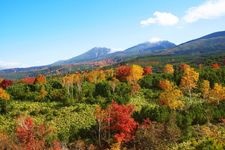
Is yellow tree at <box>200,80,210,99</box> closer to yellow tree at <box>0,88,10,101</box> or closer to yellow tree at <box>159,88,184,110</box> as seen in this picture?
yellow tree at <box>159,88,184,110</box>

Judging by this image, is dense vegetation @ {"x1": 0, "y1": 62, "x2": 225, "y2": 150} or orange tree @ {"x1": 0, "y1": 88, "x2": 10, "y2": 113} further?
orange tree @ {"x1": 0, "y1": 88, "x2": 10, "y2": 113}

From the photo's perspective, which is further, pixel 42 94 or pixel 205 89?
pixel 42 94

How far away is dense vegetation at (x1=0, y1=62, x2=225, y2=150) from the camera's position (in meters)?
85.0

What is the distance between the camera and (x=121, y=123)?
302ft

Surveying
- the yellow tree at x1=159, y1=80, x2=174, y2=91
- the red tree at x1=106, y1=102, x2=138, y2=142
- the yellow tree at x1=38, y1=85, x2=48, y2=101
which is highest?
the yellow tree at x1=38, y1=85, x2=48, y2=101

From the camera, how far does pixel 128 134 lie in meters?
89.8

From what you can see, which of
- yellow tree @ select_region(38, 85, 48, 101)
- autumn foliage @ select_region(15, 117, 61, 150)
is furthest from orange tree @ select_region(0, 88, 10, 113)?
autumn foliage @ select_region(15, 117, 61, 150)

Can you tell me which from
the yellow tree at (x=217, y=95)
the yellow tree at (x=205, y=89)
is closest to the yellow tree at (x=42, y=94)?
the yellow tree at (x=205, y=89)

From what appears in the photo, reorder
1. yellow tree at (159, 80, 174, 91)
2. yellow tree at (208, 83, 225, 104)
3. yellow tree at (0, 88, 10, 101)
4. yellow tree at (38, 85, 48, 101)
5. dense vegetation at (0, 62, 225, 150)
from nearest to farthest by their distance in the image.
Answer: dense vegetation at (0, 62, 225, 150) < yellow tree at (208, 83, 225, 104) < yellow tree at (0, 88, 10, 101) < yellow tree at (38, 85, 48, 101) < yellow tree at (159, 80, 174, 91)

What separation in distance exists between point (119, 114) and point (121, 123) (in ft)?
8.02

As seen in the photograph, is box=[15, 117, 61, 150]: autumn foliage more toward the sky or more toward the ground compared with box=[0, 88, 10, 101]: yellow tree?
more toward the ground

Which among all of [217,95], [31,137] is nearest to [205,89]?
[217,95]

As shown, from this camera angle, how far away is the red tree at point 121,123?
293 feet

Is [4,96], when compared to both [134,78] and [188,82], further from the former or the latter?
[188,82]
